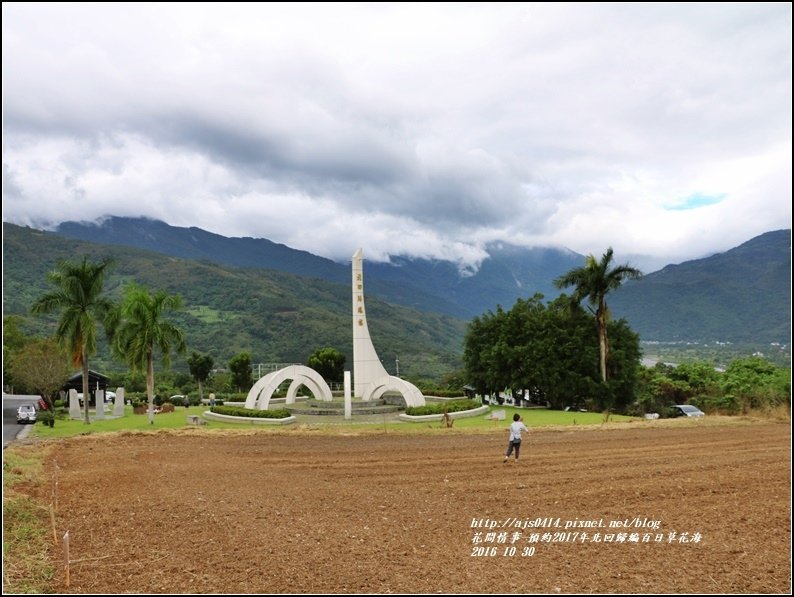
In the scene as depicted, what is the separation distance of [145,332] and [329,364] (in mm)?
14838

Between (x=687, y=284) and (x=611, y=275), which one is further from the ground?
(x=687, y=284)

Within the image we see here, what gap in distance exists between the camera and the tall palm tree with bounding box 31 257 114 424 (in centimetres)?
2533

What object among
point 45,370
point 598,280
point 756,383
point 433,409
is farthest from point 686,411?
point 45,370

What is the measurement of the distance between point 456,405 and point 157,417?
14.9 metres

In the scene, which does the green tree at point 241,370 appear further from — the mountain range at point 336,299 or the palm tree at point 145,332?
the mountain range at point 336,299

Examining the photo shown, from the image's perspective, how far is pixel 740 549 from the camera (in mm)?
7496

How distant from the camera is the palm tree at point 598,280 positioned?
3303 cm

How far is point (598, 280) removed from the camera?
109 feet

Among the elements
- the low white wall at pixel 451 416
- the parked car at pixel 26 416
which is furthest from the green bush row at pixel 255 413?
the parked car at pixel 26 416

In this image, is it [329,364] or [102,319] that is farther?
[329,364]

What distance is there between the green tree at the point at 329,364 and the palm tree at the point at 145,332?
1305 centimetres

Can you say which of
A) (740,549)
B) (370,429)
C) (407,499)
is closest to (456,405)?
(370,429)

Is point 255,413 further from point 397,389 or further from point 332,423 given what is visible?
point 397,389

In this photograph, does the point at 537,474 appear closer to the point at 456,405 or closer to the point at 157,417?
the point at 456,405
